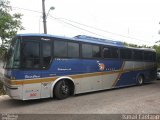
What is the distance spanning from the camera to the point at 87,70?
1250 cm

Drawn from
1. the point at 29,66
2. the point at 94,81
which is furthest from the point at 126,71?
the point at 29,66

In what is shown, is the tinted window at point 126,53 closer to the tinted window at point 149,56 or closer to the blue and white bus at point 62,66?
the blue and white bus at point 62,66

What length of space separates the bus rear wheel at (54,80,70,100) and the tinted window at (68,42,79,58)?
1396mm

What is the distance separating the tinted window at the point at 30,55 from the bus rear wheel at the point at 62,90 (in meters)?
1.52

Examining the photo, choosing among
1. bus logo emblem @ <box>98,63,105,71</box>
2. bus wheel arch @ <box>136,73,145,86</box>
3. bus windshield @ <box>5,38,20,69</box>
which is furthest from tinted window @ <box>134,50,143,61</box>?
bus windshield @ <box>5,38,20,69</box>

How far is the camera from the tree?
15750 mm

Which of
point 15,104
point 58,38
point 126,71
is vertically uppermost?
point 58,38

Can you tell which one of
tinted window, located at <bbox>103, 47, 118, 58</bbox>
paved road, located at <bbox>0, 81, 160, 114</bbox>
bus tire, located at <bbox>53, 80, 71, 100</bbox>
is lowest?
paved road, located at <bbox>0, 81, 160, 114</bbox>

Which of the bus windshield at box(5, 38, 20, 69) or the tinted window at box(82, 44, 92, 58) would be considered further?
the tinted window at box(82, 44, 92, 58)

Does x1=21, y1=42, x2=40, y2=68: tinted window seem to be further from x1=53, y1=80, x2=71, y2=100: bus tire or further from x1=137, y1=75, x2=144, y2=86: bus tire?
x1=137, y1=75, x2=144, y2=86: bus tire

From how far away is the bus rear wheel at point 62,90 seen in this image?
10.9 meters

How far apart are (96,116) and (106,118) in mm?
384

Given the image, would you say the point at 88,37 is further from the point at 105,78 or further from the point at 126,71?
the point at 126,71

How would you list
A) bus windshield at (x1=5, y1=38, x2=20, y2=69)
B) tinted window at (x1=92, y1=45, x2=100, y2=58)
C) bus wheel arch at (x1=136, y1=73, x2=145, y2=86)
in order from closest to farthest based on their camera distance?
bus windshield at (x1=5, y1=38, x2=20, y2=69) < tinted window at (x1=92, y1=45, x2=100, y2=58) < bus wheel arch at (x1=136, y1=73, x2=145, y2=86)
